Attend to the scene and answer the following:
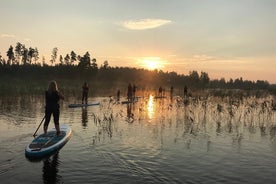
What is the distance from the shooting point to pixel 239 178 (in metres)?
9.93

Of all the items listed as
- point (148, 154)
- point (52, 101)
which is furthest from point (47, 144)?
point (148, 154)

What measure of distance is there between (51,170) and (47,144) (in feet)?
7.65

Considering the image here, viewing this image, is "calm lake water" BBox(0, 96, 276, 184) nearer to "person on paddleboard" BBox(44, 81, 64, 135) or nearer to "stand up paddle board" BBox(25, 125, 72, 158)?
"stand up paddle board" BBox(25, 125, 72, 158)

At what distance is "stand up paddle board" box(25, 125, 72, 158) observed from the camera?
1117cm

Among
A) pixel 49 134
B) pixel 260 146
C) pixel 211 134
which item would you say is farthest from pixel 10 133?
pixel 260 146

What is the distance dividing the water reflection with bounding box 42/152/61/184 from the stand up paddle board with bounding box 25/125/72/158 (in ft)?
1.01

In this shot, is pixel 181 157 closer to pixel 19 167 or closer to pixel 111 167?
pixel 111 167

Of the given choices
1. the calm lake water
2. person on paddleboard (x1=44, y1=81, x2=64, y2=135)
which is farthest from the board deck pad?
the calm lake water

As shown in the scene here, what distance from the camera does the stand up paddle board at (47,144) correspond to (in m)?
11.2

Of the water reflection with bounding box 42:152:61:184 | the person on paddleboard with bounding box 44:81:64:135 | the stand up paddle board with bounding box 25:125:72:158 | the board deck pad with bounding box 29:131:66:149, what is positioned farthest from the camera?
the person on paddleboard with bounding box 44:81:64:135

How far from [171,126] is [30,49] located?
114629 millimetres

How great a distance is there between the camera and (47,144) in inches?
480

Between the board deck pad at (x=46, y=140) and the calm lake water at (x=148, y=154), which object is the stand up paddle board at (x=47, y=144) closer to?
the board deck pad at (x=46, y=140)

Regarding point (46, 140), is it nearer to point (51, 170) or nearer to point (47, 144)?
point (47, 144)
